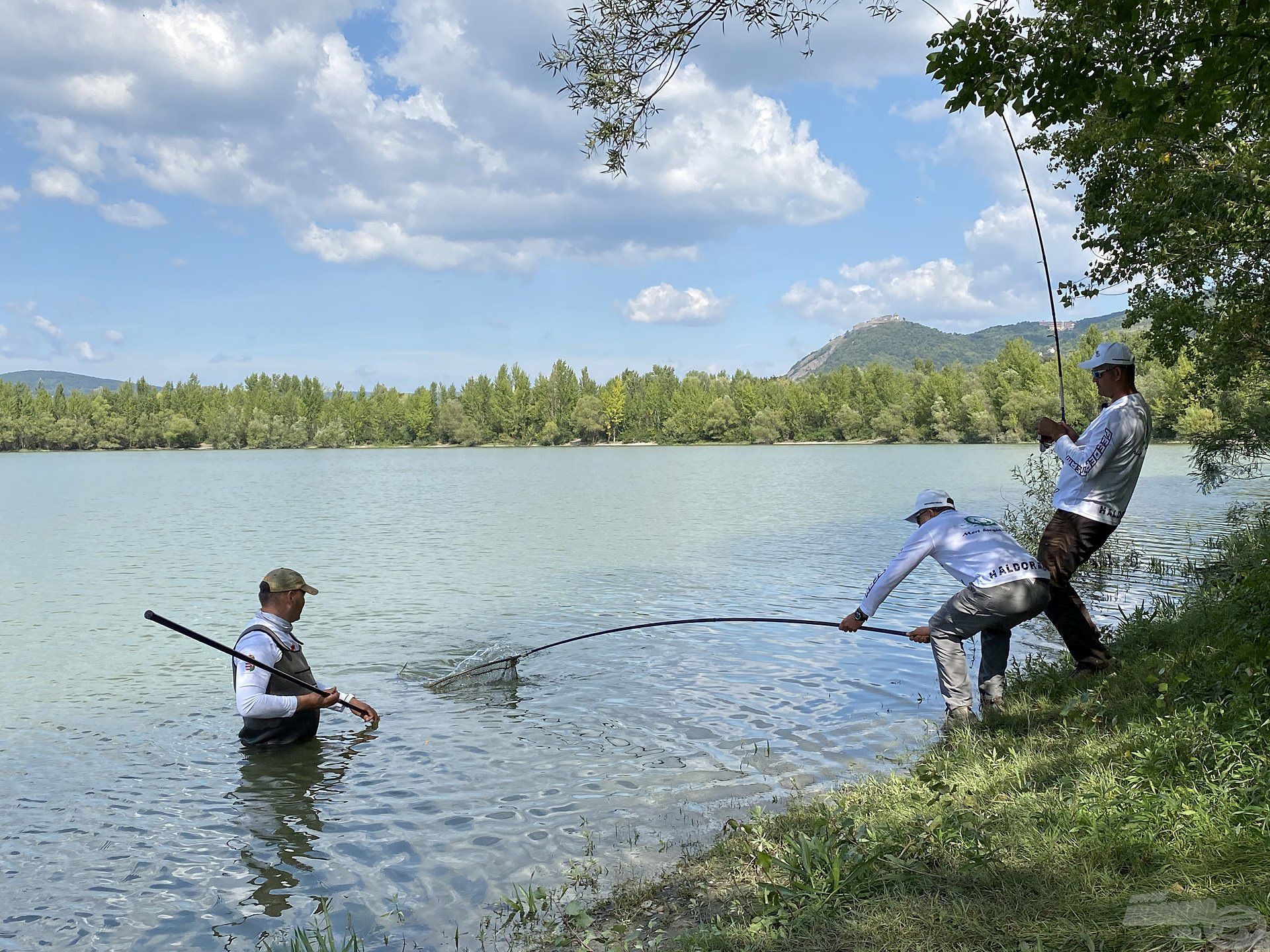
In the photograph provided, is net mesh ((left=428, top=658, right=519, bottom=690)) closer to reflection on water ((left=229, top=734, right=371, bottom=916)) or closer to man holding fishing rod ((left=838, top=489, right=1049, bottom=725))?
reflection on water ((left=229, top=734, right=371, bottom=916))

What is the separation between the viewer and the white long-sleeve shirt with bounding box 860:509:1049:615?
7.92 metres

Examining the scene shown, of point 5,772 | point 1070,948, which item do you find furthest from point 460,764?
point 1070,948

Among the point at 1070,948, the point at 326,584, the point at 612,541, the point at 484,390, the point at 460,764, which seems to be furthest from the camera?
the point at 484,390

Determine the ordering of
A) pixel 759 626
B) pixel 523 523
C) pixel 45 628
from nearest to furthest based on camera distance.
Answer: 1. pixel 759 626
2. pixel 45 628
3. pixel 523 523

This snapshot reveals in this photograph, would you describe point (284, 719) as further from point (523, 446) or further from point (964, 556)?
point (523, 446)

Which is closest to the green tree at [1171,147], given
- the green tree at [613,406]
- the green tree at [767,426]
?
the green tree at [767,426]

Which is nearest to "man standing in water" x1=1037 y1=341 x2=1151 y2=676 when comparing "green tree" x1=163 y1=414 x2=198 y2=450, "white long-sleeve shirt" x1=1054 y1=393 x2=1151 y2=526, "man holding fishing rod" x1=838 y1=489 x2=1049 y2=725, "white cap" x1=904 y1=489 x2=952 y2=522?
"white long-sleeve shirt" x1=1054 y1=393 x2=1151 y2=526

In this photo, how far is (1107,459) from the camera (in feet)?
25.3

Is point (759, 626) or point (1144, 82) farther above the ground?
point (1144, 82)

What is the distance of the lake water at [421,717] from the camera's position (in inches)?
272

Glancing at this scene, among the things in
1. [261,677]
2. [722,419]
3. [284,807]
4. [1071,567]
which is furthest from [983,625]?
[722,419]

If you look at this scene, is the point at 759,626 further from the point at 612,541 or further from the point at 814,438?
the point at 814,438

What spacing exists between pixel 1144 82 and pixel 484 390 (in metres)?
172

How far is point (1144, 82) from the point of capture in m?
6.02
